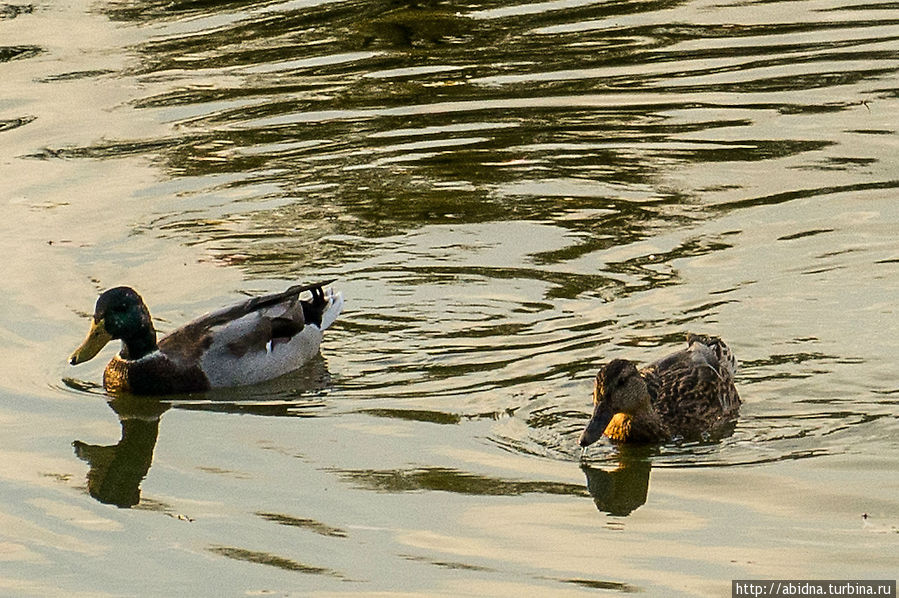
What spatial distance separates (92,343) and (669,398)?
350 centimetres

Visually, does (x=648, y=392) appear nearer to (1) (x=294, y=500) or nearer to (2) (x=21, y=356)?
(1) (x=294, y=500)

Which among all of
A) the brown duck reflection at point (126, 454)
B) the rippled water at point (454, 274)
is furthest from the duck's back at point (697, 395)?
the brown duck reflection at point (126, 454)

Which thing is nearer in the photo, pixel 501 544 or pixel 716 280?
pixel 501 544

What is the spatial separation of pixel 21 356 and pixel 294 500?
2.99 metres

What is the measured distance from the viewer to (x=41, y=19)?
19.7m

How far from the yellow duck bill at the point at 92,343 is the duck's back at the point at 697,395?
3.30 m

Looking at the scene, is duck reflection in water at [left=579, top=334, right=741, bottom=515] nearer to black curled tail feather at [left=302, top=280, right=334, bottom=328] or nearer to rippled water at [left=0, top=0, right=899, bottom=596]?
rippled water at [left=0, top=0, right=899, bottom=596]

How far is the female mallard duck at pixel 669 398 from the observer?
9.27 m

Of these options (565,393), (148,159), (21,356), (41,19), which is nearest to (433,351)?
(565,393)

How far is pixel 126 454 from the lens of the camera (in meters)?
9.96

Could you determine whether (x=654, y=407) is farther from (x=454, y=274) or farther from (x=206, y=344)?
(x=206, y=344)

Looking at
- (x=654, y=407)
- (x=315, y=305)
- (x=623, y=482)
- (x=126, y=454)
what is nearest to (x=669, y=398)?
(x=654, y=407)

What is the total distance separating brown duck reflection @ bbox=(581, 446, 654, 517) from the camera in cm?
869

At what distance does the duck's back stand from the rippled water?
196 millimetres
